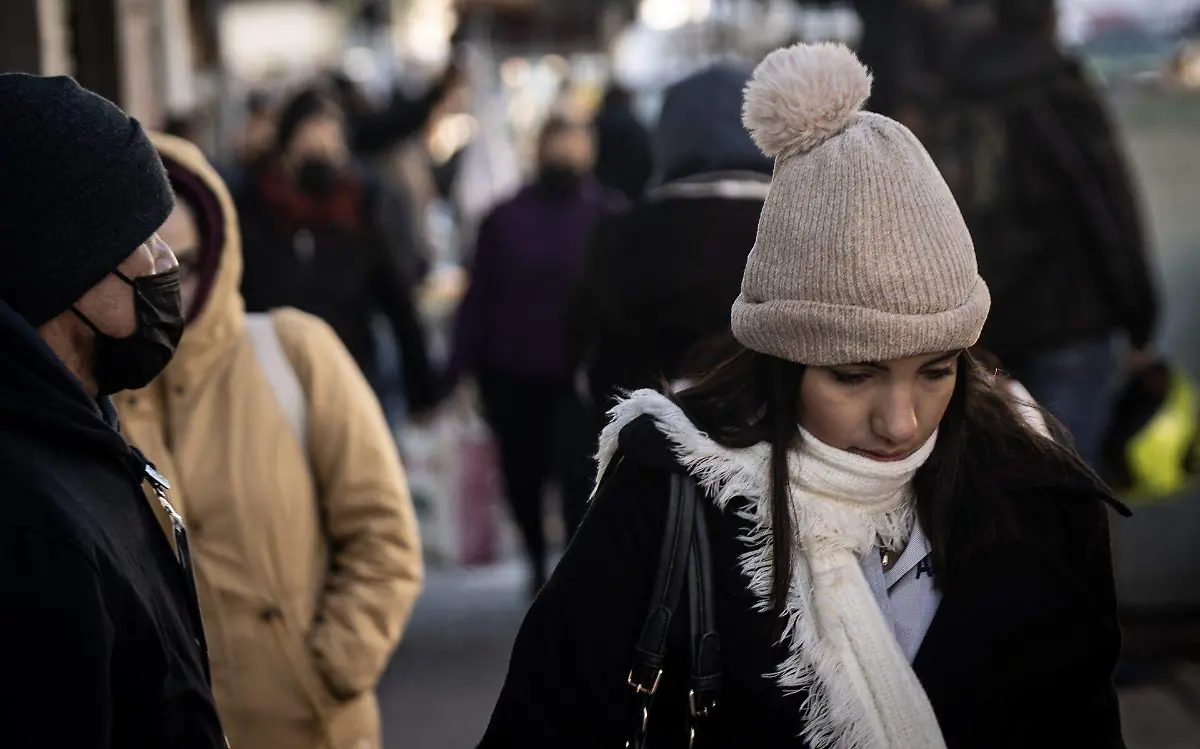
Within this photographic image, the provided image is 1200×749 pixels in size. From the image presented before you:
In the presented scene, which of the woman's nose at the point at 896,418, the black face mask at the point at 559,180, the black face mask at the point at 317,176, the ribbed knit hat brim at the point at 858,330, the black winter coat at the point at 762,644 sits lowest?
the black face mask at the point at 559,180

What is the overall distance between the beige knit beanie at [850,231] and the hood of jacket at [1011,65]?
3.82 m

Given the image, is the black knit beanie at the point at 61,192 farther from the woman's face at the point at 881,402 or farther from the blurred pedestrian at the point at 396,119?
the blurred pedestrian at the point at 396,119

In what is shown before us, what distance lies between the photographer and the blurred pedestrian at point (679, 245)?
3617 mm

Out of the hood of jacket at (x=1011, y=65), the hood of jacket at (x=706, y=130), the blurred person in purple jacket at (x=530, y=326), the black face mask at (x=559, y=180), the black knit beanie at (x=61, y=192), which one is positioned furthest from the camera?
the black face mask at (x=559, y=180)

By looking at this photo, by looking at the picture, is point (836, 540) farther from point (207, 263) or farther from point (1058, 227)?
point (1058, 227)

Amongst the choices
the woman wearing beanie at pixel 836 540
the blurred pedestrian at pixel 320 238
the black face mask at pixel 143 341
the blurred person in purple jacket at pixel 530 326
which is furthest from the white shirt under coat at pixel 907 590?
the blurred person in purple jacket at pixel 530 326

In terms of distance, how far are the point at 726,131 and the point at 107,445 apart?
6.83ft

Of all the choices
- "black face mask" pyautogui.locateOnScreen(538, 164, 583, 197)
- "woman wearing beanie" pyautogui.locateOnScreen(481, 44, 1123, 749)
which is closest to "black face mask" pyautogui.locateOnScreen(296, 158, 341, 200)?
"black face mask" pyautogui.locateOnScreen(538, 164, 583, 197)

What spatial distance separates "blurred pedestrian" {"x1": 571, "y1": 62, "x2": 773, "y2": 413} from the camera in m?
3.62

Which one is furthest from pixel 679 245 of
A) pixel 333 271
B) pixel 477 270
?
pixel 477 270

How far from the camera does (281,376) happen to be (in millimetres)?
3352

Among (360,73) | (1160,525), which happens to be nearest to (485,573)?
(1160,525)

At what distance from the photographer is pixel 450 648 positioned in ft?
23.1

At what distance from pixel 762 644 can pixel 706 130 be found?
1900mm
